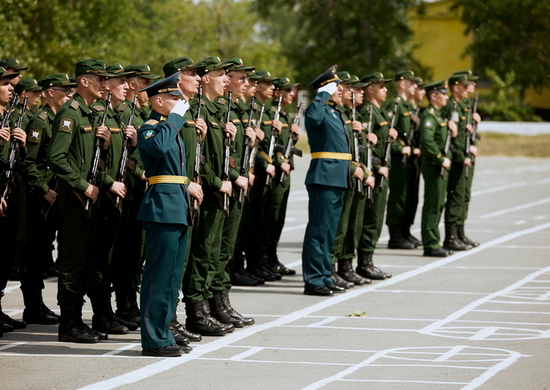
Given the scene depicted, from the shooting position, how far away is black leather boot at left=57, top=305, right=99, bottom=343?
9.37 m

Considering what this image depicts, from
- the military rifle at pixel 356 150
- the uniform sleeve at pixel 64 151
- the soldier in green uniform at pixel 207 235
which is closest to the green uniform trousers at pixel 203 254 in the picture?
the soldier in green uniform at pixel 207 235

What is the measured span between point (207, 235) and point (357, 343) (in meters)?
1.54

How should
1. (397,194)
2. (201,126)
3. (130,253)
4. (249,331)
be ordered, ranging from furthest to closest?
(397,194) → (130,253) → (249,331) → (201,126)

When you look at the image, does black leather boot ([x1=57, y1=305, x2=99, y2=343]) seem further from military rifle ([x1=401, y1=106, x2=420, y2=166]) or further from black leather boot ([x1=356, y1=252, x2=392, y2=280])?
military rifle ([x1=401, y1=106, x2=420, y2=166])

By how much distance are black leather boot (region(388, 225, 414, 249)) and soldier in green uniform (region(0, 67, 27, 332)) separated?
7.14 metres

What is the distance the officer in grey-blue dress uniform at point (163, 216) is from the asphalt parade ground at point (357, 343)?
0.26m

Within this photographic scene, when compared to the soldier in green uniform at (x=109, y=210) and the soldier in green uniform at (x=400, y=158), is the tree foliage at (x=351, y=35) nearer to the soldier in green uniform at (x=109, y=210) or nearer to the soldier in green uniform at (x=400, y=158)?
the soldier in green uniform at (x=400, y=158)

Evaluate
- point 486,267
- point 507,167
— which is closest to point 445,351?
point 486,267

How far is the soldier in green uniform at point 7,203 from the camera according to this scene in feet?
32.6

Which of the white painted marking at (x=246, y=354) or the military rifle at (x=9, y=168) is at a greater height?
the military rifle at (x=9, y=168)

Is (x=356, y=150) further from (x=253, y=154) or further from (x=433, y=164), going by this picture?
(x=433, y=164)

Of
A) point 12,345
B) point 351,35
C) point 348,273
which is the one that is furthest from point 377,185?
point 351,35

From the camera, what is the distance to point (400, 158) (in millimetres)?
16125

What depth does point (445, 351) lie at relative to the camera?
912 centimetres
